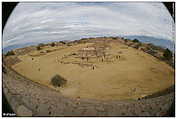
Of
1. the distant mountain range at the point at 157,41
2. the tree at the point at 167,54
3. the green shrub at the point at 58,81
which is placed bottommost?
the green shrub at the point at 58,81

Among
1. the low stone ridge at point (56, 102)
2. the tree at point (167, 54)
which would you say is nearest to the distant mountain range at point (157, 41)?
the tree at point (167, 54)

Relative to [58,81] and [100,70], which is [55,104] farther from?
[100,70]

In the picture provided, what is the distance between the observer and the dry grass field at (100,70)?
4.96 feet

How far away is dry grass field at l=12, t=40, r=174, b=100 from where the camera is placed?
1.51 meters

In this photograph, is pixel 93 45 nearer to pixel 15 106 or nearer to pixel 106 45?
pixel 106 45

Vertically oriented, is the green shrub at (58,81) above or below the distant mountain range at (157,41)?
below

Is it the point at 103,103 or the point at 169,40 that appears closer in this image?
the point at 103,103

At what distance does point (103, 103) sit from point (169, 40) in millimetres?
563

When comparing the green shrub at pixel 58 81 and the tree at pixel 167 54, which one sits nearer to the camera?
the green shrub at pixel 58 81

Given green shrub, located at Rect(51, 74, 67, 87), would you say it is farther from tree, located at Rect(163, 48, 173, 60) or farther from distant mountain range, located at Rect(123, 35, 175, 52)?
tree, located at Rect(163, 48, 173, 60)

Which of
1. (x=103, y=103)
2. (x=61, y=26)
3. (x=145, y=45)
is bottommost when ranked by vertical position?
(x=103, y=103)

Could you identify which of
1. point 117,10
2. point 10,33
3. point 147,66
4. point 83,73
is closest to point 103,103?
point 83,73

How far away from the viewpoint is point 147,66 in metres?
1.58

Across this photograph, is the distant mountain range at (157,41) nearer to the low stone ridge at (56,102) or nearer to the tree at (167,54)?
the tree at (167,54)
